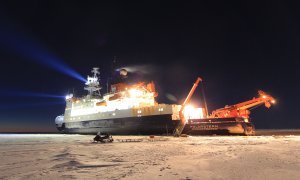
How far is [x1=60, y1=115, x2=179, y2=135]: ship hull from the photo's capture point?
30.4m

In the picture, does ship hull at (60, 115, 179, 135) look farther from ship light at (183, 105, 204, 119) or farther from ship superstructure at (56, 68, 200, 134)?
ship light at (183, 105, 204, 119)

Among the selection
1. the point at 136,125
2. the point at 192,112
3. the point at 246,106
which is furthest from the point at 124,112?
the point at 246,106

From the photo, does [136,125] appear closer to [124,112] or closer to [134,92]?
[124,112]

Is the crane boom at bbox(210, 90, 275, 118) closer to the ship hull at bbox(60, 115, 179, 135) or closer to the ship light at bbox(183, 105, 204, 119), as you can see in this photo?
the ship light at bbox(183, 105, 204, 119)

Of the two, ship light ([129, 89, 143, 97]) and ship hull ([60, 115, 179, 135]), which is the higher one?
ship light ([129, 89, 143, 97])

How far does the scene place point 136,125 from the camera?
32969 mm

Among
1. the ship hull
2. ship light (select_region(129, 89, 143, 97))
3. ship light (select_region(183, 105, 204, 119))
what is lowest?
the ship hull

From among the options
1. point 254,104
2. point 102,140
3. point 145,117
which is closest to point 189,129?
point 145,117

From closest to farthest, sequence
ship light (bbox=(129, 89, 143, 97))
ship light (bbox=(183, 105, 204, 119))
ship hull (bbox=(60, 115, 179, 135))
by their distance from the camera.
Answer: ship hull (bbox=(60, 115, 179, 135)) < ship light (bbox=(183, 105, 204, 119)) < ship light (bbox=(129, 89, 143, 97))

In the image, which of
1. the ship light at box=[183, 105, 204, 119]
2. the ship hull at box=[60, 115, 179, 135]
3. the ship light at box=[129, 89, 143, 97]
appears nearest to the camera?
the ship hull at box=[60, 115, 179, 135]

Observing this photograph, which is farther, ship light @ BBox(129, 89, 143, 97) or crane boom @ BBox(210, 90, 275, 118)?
ship light @ BBox(129, 89, 143, 97)

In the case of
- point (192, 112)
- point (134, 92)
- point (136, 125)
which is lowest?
point (136, 125)

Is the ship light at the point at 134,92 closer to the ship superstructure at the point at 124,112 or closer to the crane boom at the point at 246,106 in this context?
the ship superstructure at the point at 124,112

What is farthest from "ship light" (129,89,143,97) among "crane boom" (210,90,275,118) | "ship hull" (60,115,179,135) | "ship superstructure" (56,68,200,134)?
"crane boom" (210,90,275,118)
